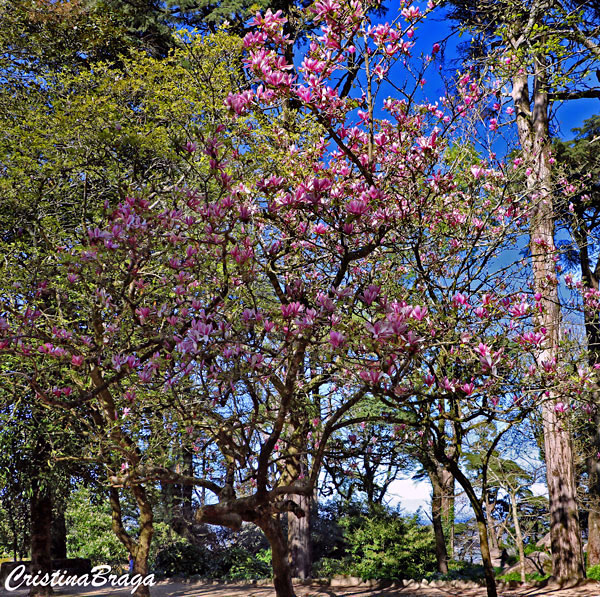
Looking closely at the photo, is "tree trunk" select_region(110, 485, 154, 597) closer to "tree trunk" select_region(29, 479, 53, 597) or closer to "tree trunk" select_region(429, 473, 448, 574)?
"tree trunk" select_region(29, 479, 53, 597)

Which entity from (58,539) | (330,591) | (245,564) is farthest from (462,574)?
(58,539)

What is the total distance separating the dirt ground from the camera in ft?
29.9

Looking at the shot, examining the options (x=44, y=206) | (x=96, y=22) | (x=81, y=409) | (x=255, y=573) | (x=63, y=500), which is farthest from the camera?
(x=255, y=573)

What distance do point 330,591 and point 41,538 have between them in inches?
246

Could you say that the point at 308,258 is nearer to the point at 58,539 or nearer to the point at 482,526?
the point at 482,526

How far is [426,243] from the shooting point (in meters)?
6.00

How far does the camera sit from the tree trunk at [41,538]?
11984 mm

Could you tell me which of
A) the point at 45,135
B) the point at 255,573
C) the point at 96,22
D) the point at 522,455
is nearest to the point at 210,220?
the point at 45,135

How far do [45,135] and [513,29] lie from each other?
779 centimetres

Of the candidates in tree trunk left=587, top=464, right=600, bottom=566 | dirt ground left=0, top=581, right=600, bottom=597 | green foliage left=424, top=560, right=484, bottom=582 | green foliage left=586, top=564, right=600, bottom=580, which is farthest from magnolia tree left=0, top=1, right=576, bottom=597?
tree trunk left=587, top=464, right=600, bottom=566

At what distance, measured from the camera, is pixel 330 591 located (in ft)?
36.4

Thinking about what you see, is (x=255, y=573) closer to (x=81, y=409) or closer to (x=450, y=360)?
(x=81, y=409)

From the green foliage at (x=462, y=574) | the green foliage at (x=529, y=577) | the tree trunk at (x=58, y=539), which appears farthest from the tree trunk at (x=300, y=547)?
the tree trunk at (x=58, y=539)

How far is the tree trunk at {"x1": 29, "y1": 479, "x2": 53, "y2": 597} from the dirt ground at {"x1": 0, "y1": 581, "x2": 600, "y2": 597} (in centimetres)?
92
